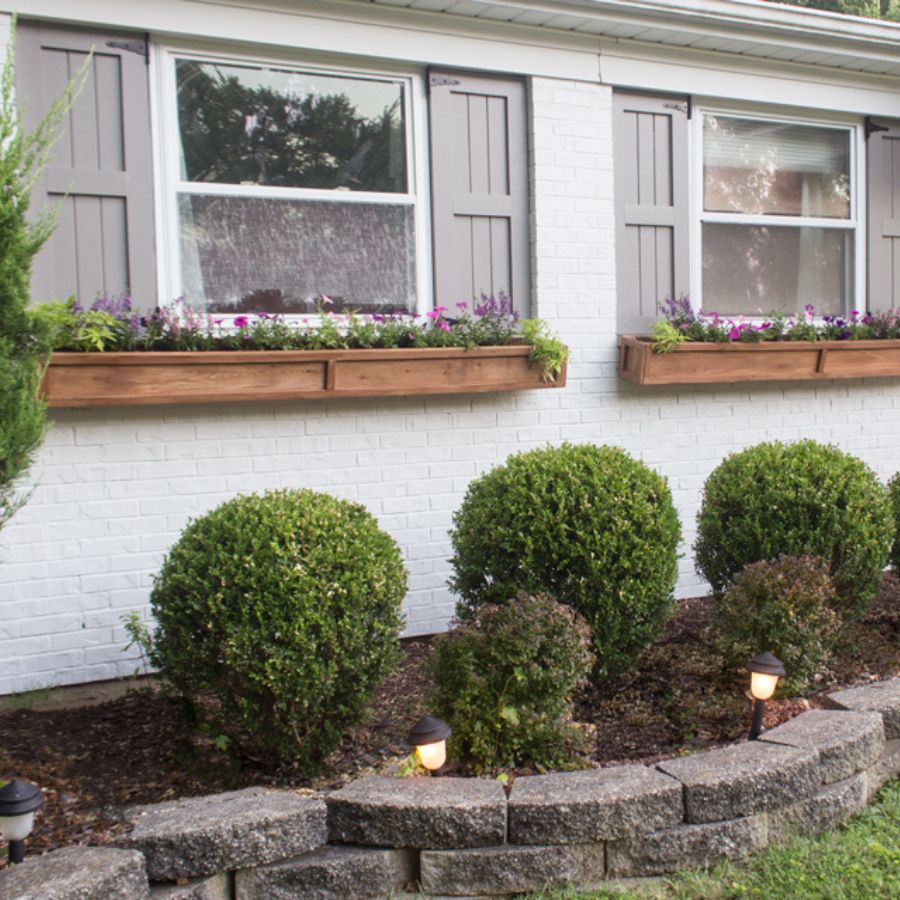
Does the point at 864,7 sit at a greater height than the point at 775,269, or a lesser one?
greater

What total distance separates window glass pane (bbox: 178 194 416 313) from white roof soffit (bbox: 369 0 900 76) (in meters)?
1.03

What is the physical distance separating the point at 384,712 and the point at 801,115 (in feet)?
14.5

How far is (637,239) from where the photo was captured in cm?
524

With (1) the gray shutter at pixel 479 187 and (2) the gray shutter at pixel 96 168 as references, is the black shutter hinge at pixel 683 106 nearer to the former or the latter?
(1) the gray shutter at pixel 479 187

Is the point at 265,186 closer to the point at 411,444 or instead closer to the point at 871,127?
the point at 411,444

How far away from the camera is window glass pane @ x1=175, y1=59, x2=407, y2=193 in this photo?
4.34 meters

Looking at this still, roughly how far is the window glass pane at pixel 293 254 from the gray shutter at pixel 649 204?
1229mm

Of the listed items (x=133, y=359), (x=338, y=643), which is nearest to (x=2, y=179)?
(x=133, y=359)

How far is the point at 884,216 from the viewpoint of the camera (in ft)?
19.4

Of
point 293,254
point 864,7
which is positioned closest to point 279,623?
point 293,254

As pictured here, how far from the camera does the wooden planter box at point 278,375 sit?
12.6 ft

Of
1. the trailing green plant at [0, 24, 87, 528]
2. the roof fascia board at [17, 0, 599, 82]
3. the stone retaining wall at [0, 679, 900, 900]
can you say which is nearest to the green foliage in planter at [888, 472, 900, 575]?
the stone retaining wall at [0, 679, 900, 900]

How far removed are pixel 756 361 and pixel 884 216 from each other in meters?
1.54

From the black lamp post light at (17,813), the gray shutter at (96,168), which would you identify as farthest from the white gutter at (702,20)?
the black lamp post light at (17,813)
